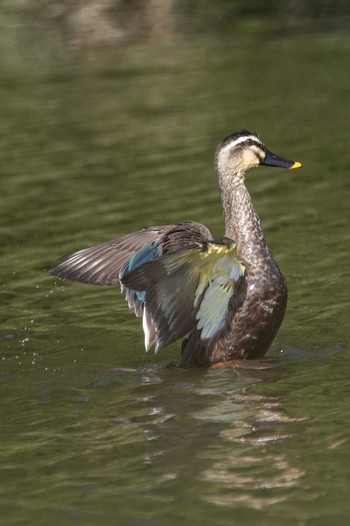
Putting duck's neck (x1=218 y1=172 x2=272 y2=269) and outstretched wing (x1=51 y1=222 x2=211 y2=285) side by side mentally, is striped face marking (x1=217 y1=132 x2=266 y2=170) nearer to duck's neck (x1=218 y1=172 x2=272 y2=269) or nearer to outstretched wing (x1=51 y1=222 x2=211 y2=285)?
duck's neck (x1=218 y1=172 x2=272 y2=269)

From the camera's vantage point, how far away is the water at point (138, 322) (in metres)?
7.26

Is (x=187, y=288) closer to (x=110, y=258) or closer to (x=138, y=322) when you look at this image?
(x=110, y=258)

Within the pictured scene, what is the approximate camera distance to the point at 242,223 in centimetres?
968

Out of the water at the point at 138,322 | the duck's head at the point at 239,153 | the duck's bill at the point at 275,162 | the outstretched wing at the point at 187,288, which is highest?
the duck's head at the point at 239,153

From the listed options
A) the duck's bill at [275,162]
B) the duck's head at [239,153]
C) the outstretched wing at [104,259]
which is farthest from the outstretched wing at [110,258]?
the duck's bill at [275,162]

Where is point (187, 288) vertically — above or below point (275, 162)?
below

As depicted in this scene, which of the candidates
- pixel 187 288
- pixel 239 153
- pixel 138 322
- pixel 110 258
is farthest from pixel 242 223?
pixel 138 322

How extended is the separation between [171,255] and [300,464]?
66.1 inches

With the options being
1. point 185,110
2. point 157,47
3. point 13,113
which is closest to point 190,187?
point 185,110

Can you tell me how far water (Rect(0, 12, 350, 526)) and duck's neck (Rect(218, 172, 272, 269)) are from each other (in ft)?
2.66

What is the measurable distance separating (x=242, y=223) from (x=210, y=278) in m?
0.64

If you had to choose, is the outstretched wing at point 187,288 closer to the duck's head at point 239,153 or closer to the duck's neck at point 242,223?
the duck's neck at point 242,223

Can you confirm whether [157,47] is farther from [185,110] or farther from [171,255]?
[171,255]

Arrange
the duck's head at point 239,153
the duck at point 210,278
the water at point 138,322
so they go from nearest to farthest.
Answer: the water at point 138,322, the duck at point 210,278, the duck's head at point 239,153
